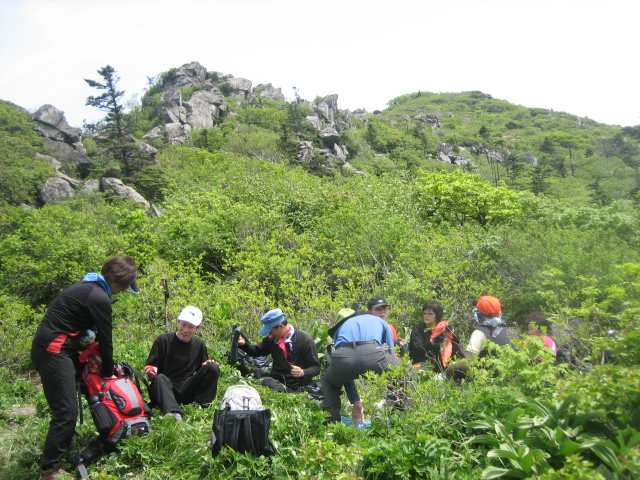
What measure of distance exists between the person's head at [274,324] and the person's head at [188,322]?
65 centimetres

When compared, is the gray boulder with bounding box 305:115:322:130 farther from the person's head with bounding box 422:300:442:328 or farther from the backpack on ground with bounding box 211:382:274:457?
the backpack on ground with bounding box 211:382:274:457

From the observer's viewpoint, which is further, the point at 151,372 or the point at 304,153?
the point at 304,153

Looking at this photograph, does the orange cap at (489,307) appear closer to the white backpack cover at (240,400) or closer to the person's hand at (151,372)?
the white backpack cover at (240,400)

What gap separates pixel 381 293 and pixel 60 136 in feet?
154

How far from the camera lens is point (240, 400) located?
334 centimetres

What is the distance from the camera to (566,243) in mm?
7598

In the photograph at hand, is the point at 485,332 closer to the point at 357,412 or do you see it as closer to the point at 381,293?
the point at 357,412

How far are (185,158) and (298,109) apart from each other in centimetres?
3769

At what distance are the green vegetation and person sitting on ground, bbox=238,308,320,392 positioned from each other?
16.0 inches

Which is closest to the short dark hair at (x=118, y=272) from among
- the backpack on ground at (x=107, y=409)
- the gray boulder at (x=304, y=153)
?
the backpack on ground at (x=107, y=409)

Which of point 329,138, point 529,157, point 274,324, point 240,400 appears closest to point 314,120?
point 329,138

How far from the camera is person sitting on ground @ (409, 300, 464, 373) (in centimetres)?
460

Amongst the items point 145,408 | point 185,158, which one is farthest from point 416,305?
point 185,158

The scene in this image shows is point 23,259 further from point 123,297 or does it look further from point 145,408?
point 145,408
